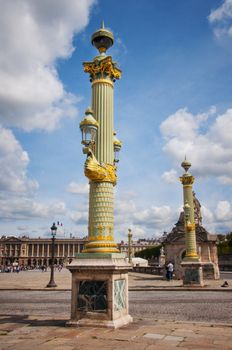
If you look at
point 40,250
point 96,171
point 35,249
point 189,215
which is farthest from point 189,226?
point 35,249

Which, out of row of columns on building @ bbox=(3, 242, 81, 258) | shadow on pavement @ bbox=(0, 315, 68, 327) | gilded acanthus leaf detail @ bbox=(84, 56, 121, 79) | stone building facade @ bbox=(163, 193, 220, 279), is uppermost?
row of columns on building @ bbox=(3, 242, 81, 258)

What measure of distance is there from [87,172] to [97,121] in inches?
68.6

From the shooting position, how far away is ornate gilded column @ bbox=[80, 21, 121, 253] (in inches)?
412

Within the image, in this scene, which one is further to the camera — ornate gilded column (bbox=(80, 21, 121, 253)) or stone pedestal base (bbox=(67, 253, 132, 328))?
ornate gilded column (bbox=(80, 21, 121, 253))

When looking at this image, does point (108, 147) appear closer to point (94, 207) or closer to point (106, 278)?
point (94, 207)

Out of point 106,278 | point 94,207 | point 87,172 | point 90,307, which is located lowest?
point 90,307

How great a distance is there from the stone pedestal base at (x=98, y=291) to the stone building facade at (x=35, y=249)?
174044mm

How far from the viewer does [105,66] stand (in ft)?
37.9

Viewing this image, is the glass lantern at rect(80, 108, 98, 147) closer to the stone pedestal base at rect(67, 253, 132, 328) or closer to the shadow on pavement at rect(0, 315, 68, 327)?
the stone pedestal base at rect(67, 253, 132, 328)

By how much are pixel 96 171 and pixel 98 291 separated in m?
3.35

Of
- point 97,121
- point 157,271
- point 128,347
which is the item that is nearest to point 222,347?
point 128,347

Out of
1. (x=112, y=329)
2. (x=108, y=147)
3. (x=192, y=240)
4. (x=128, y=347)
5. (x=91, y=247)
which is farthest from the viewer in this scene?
(x=192, y=240)

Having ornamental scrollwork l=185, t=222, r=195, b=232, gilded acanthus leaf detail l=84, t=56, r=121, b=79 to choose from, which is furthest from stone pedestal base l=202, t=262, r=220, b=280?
gilded acanthus leaf detail l=84, t=56, r=121, b=79

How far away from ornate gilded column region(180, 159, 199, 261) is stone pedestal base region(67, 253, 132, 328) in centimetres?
1749
